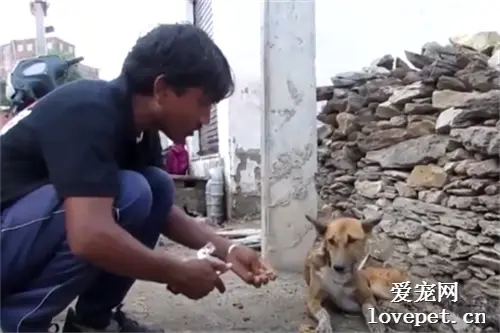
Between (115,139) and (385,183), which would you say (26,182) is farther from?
(385,183)

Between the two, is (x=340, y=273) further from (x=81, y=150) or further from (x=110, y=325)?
(x=81, y=150)

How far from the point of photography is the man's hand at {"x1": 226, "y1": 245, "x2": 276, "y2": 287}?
193cm

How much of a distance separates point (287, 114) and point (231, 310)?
1526 millimetres

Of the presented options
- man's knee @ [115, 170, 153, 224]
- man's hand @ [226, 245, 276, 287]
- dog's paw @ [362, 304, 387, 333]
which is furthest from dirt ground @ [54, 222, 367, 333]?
man's knee @ [115, 170, 153, 224]

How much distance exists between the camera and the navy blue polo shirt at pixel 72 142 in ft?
4.89

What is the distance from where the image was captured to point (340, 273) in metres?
2.87

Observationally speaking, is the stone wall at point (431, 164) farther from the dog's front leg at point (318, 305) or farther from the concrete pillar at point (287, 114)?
the concrete pillar at point (287, 114)

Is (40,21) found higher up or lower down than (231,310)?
higher up

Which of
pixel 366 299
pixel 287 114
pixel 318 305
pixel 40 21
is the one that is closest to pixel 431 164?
pixel 287 114

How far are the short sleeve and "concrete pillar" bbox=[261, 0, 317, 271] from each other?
2421 millimetres

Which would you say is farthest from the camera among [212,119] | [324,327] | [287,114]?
[212,119]

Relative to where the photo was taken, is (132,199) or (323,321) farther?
(323,321)

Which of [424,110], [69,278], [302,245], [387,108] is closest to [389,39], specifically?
[387,108]

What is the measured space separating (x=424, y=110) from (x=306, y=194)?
0.94 m
